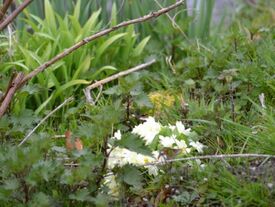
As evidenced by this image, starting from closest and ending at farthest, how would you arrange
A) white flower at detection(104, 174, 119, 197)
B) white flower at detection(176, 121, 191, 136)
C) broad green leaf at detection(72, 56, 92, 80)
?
1. white flower at detection(104, 174, 119, 197)
2. white flower at detection(176, 121, 191, 136)
3. broad green leaf at detection(72, 56, 92, 80)

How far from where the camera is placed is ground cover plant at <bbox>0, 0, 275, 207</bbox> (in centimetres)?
248

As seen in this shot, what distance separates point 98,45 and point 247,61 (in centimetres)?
91

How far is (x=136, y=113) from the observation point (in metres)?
3.32

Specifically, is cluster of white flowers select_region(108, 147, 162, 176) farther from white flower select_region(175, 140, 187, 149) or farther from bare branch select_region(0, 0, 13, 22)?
bare branch select_region(0, 0, 13, 22)

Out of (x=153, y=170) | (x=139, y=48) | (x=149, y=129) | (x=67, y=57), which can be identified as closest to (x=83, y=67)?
(x=67, y=57)

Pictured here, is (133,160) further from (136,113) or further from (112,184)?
(136,113)

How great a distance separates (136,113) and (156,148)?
17.6 inches

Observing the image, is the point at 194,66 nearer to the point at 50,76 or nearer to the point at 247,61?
the point at 247,61

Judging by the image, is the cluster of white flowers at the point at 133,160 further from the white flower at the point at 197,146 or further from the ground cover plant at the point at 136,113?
the white flower at the point at 197,146

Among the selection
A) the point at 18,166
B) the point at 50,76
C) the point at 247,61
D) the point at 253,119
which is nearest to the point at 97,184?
the point at 18,166

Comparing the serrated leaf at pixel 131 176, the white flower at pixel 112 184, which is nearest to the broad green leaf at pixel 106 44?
the white flower at pixel 112 184

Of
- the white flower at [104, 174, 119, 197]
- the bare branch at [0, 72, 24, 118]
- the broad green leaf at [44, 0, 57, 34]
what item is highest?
the bare branch at [0, 72, 24, 118]

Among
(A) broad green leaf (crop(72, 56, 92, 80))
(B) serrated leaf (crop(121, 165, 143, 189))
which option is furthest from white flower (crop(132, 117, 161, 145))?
(A) broad green leaf (crop(72, 56, 92, 80))

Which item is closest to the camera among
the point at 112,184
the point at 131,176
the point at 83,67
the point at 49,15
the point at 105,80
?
the point at 131,176
